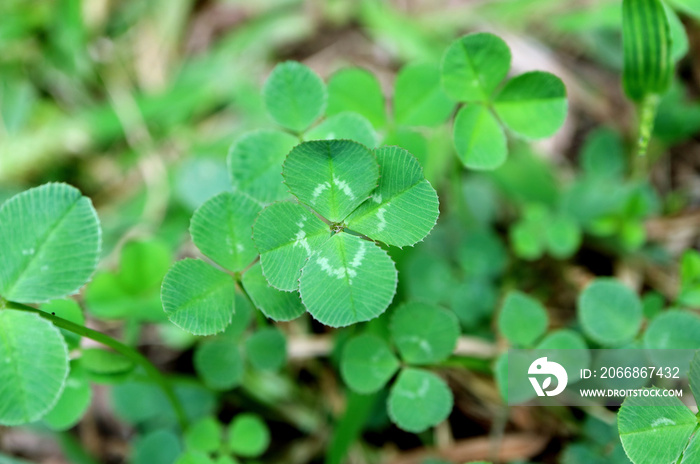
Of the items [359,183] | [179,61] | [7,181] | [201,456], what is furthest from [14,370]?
[179,61]

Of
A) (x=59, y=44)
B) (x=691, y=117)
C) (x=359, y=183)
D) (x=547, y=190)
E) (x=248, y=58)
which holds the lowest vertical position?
(x=547, y=190)

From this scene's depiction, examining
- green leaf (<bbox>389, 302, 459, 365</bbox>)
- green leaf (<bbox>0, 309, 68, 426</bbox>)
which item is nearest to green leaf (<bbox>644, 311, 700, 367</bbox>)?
green leaf (<bbox>389, 302, 459, 365</bbox>)

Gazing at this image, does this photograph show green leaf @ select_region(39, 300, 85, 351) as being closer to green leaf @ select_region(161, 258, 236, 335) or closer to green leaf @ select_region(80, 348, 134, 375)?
green leaf @ select_region(80, 348, 134, 375)

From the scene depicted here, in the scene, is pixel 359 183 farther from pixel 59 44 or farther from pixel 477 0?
pixel 59 44

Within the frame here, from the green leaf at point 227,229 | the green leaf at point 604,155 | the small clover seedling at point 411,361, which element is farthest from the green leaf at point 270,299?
the green leaf at point 604,155

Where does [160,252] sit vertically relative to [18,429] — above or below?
above

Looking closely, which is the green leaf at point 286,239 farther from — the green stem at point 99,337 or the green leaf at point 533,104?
the green leaf at point 533,104
